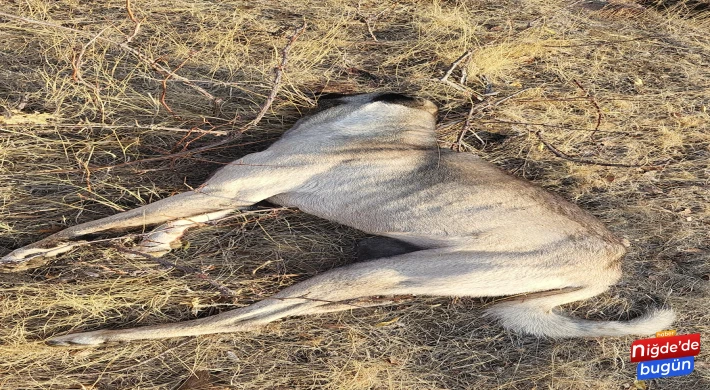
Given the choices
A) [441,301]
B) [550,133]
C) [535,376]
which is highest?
[550,133]

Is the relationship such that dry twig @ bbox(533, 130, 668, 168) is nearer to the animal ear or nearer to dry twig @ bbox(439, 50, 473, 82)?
dry twig @ bbox(439, 50, 473, 82)

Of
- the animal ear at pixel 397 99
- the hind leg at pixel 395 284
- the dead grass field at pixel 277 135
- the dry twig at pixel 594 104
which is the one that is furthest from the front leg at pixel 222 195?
the dry twig at pixel 594 104

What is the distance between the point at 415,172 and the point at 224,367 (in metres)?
1.38

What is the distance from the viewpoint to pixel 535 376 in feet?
11.5

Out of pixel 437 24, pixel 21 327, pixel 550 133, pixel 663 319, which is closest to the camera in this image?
pixel 21 327

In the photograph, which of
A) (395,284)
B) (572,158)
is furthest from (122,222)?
(572,158)

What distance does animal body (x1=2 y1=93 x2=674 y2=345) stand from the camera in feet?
11.1

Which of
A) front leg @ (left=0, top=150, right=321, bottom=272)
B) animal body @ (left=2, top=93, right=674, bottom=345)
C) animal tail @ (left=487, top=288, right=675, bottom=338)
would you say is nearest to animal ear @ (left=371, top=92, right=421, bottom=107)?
animal body @ (left=2, top=93, right=674, bottom=345)

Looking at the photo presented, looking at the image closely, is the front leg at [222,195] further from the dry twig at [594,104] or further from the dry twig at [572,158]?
the dry twig at [594,104]

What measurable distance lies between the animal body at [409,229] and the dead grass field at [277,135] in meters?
0.12

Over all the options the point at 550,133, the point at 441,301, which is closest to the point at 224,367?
the point at 441,301

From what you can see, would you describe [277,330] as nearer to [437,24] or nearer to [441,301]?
[441,301]

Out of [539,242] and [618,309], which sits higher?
[539,242]

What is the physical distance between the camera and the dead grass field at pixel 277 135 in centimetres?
335
